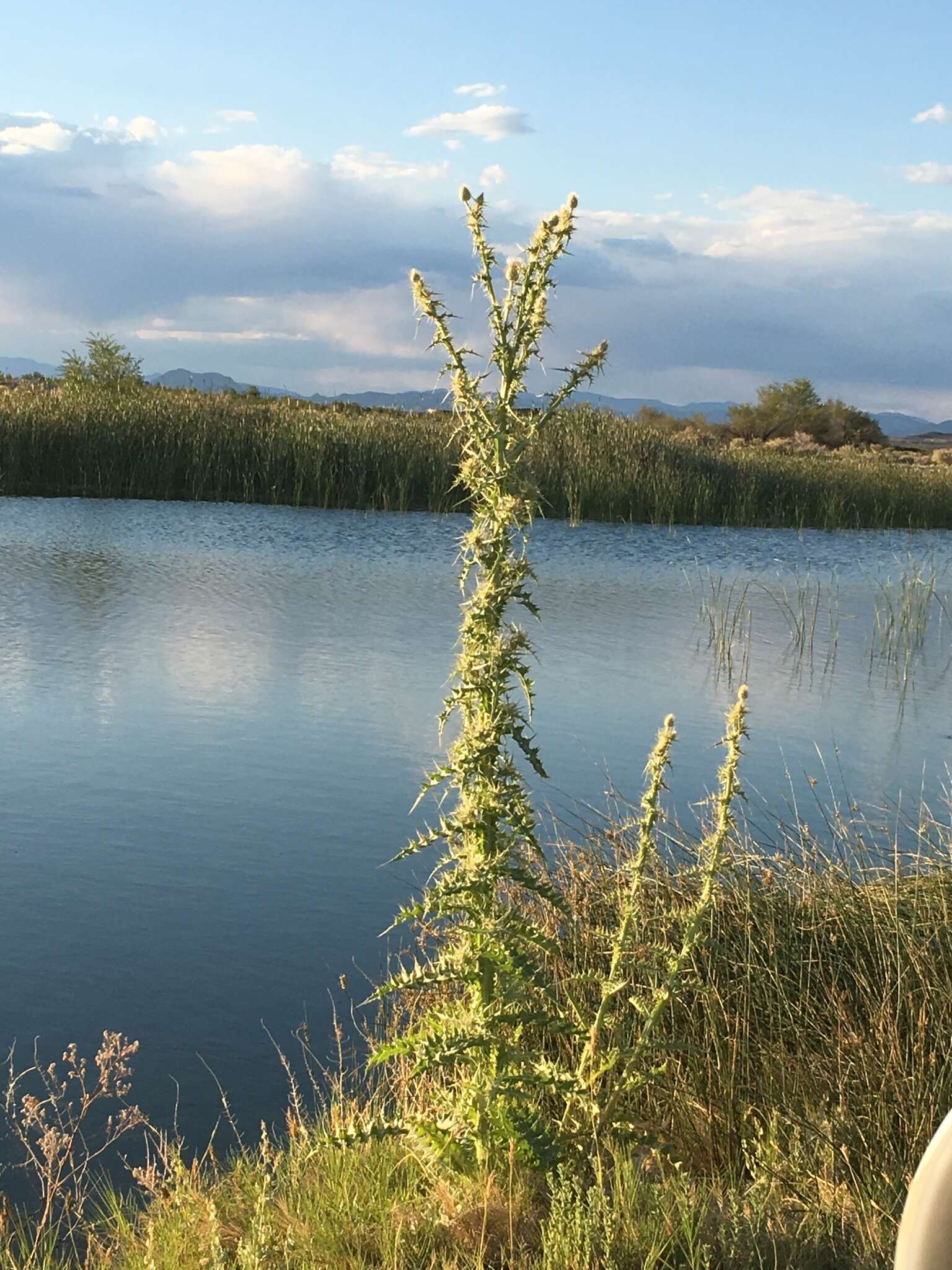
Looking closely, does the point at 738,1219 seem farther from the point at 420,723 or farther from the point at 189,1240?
the point at 420,723

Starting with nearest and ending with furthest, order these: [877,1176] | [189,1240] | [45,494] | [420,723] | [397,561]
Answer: [189,1240] < [877,1176] < [420,723] < [397,561] < [45,494]

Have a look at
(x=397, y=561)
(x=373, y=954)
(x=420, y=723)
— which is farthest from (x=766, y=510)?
(x=373, y=954)

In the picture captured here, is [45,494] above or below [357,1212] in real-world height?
above

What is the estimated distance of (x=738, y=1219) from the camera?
2.36 m

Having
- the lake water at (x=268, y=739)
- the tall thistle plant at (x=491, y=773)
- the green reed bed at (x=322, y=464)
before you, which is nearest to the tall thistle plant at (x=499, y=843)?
the tall thistle plant at (x=491, y=773)

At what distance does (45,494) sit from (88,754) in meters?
13.7

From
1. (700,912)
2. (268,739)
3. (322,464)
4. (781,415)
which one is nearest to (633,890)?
(700,912)

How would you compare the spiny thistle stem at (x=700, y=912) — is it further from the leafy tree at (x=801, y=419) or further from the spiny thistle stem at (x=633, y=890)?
the leafy tree at (x=801, y=419)

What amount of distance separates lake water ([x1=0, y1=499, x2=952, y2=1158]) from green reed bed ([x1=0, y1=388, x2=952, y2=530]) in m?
4.22

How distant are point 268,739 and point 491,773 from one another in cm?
453

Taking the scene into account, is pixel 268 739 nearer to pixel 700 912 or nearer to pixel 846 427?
pixel 700 912

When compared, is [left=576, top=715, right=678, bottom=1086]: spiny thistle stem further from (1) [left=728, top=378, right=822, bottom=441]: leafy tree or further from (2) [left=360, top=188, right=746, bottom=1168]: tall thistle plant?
(1) [left=728, top=378, right=822, bottom=441]: leafy tree

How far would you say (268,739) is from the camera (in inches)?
270

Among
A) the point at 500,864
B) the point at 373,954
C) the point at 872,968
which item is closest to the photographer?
the point at 500,864
